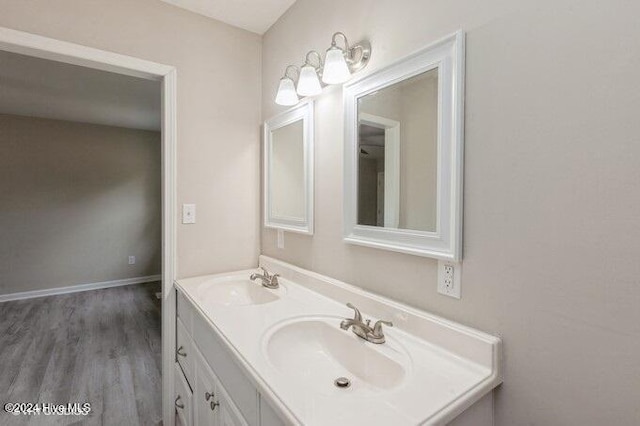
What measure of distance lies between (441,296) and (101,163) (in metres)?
4.92

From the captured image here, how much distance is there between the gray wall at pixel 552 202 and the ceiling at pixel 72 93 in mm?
2864

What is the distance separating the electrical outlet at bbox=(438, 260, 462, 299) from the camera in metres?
0.92

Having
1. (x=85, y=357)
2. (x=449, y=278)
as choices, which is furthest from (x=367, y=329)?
(x=85, y=357)

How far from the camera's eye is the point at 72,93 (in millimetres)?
3102

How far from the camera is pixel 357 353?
997 millimetres

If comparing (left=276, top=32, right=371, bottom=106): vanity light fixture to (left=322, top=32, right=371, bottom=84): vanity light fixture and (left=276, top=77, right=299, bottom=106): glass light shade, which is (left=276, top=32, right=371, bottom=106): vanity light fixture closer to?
(left=322, top=32, right=371, bottom=84): vanity light fixture

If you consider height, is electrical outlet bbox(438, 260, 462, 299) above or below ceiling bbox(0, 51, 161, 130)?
below

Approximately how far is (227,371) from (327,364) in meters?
0.34

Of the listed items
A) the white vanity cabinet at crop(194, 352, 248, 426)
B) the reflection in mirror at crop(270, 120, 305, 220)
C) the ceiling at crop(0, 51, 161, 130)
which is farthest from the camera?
the ceiling at crop(0, 51, 161, 130)

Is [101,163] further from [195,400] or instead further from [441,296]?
[441,296]

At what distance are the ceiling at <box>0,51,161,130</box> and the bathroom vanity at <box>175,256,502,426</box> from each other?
2.43 meters

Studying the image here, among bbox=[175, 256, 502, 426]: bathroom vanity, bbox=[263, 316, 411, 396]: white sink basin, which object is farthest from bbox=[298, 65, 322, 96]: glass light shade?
bbox=[263, 316, 411, 396]: white sink basin

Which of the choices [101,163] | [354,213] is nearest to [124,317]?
[101,163]

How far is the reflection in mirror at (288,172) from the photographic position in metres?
1.62
